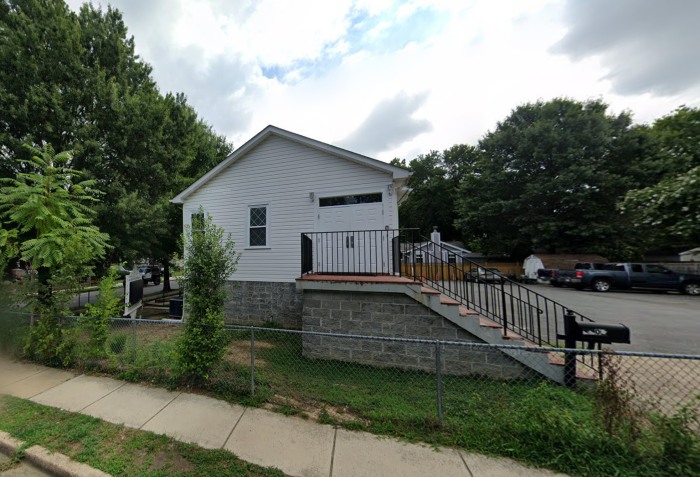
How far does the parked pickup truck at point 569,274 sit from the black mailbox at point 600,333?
1484 centimetres

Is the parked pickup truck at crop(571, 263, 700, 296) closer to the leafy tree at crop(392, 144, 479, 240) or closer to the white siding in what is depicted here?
the white siding

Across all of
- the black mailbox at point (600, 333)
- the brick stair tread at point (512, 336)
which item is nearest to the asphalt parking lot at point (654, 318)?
the black mailbox at point (600, 333)

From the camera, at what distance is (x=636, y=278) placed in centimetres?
1320

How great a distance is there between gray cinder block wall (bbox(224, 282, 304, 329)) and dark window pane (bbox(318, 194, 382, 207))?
103 inches

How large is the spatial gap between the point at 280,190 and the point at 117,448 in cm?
622

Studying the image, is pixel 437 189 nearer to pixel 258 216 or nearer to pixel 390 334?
pixel 258 216

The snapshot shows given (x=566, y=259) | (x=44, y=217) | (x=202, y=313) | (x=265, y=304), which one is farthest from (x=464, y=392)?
(x=566, y=259)

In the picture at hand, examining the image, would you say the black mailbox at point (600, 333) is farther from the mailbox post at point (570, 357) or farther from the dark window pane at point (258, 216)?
the dark window pane at point (258, 216)

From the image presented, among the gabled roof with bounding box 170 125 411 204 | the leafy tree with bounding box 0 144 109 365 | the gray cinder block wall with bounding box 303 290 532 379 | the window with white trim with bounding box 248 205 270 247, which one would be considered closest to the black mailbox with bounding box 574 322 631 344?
the gray cinder block wall with bounding box 303 290 532 379

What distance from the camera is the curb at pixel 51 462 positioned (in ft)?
7.38

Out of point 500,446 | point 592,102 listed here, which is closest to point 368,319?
point 500,446

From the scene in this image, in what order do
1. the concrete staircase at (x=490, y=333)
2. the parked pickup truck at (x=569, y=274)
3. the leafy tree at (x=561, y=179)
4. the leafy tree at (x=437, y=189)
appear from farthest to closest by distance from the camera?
the leafy tree at (x=437, y=189) → the leafy tree at (x=561, y=179) → the parked pickup truck at (x=569, y=274) → the concrete staircase at (x=490, y=333)

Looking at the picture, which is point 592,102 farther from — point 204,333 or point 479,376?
point 204,333

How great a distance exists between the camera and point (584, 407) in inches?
121
